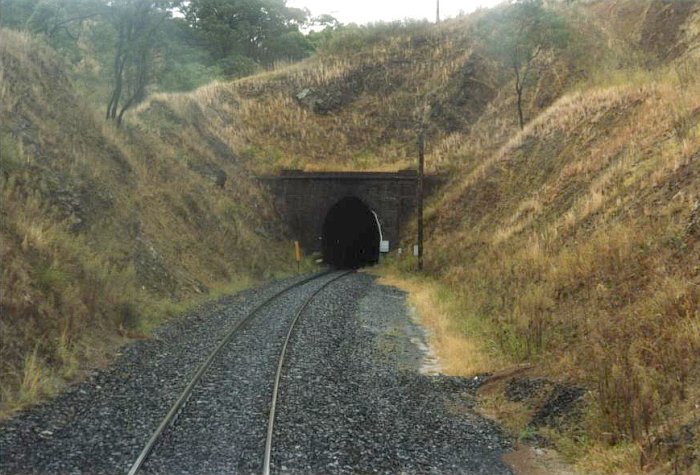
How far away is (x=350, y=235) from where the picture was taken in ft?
147

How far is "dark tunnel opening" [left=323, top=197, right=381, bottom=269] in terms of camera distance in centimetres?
3956

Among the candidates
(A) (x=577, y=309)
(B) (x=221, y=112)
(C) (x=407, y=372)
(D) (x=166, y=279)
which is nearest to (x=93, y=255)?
(D) (x=166, y=279)

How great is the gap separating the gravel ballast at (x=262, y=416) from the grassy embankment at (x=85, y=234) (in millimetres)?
860

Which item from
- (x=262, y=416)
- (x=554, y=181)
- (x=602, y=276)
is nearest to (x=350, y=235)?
(x=554, y=181)

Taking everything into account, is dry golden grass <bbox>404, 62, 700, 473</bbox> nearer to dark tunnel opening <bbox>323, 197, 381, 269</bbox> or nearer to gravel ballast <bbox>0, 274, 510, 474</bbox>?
gravel ballast <bbox>0, 274, 510, 474</bbox>

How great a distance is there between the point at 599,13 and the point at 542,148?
1861cm

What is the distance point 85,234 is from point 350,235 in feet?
98.7

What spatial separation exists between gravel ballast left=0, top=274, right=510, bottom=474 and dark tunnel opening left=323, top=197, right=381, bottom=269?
85.0 feet

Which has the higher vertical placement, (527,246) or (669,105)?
(669,105)

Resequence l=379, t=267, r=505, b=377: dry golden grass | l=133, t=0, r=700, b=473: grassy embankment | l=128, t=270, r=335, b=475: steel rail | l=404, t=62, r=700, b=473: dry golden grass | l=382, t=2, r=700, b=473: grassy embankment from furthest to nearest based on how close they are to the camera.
Result: l=379, t=267, r=505, b=377: dry golden grass → l=133, t=0, r=700, b=473: grassy embankment → l=404, t=62, r=700, b=473: dry golden grass → l=382, t=2, r=700, b=473: grassy embankment → l=128, t=270, r=335, b=475: steel rail

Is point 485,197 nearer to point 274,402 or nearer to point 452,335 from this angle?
point 452,335

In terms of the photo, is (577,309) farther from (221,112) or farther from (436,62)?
(436,62)

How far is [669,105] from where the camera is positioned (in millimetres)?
19500

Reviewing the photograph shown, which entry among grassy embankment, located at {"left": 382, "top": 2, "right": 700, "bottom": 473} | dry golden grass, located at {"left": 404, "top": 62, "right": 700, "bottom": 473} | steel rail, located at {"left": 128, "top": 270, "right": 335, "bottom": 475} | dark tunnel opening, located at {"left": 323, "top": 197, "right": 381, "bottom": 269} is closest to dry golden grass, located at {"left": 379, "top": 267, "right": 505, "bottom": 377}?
grassy embankment, located at {"left": 382, "top": 2, "right": 700, "bottom": 473}
